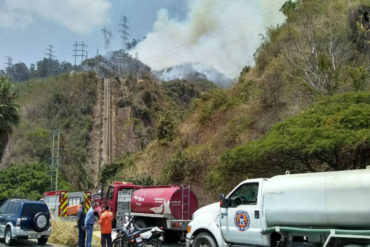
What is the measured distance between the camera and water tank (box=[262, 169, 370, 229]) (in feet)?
28.5

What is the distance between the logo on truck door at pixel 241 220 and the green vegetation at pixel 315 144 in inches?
218

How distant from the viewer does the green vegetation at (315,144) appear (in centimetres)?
1501

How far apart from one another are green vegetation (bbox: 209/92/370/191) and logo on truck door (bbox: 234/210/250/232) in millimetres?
5543

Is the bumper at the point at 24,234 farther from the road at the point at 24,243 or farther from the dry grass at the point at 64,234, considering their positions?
the dry grass at the point at 64,234

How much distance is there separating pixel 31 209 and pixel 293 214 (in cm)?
1164

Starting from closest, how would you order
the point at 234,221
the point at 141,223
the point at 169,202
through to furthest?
the point at 234,221, the point at 169,202, the point at 141,223

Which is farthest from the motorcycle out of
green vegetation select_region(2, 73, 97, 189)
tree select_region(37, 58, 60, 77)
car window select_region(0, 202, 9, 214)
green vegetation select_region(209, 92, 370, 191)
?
tree select_region(37, 58, 60, 77)

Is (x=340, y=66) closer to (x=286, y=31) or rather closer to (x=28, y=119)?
(x=286, y=31)

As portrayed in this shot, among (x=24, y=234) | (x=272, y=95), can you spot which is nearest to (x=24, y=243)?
(x=24, y=234)

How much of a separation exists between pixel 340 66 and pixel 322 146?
1195 cm

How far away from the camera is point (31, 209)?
55.7 feet

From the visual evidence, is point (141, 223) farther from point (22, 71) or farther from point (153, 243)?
point (22, 71)

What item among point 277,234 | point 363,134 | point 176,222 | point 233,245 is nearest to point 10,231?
point 176,222

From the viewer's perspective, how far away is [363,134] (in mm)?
14453
